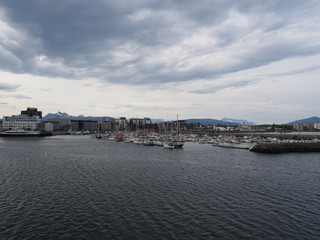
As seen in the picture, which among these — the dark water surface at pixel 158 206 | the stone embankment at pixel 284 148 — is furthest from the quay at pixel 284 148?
the dark water surface at pixel 158 206

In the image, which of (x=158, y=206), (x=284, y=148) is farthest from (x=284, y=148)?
(x=158, y=206)

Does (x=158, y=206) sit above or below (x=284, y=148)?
below

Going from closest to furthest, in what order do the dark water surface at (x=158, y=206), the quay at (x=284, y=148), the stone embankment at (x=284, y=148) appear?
the dark water surface at (x=158, y=206), the quay at (x=284, y=148), the stone embankment at (x=284, y=148)

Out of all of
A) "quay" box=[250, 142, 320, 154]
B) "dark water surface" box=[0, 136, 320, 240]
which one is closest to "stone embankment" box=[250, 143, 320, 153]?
"quay" box=[250, 142, 320, 154]

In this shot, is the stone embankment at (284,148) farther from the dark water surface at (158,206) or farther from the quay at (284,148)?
the dark water surface at (158,206)

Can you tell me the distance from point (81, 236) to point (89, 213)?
5023mm

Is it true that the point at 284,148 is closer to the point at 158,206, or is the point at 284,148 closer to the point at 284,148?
the point at 284,148

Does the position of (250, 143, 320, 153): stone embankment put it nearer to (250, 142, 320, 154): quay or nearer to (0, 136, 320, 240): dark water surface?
(250, 142, 320, 154): quay

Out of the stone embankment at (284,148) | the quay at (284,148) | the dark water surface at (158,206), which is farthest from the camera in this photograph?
the stone embankment at (284,148)

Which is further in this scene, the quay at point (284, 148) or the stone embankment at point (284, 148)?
the stone embankment at point (284, 148)

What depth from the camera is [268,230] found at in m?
20.7

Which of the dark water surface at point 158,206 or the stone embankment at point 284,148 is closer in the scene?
the dark water surface at point 158,206

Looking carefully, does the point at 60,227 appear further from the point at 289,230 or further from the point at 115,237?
the point at 289,230

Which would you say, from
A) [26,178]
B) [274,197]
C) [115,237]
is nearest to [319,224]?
[274,197]
